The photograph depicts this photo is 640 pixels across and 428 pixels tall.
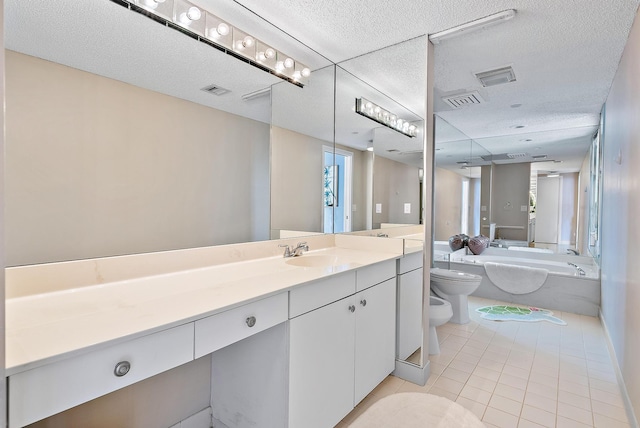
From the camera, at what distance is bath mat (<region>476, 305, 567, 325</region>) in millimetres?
3342

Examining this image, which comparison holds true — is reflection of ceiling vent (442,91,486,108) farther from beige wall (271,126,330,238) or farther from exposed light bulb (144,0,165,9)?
exposed light bulb (144,0,165,9)

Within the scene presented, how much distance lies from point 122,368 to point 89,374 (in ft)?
0.25

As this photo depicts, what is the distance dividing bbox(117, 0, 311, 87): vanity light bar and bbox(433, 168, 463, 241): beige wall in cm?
230

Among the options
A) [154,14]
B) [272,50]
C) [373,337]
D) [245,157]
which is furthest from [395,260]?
[154,14]

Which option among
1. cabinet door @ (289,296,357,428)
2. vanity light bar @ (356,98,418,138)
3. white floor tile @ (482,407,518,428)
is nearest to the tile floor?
white floor tile @ (482,407,518,428)

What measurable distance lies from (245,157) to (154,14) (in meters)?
0.80

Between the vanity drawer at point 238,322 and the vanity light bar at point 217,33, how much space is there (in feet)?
4.55

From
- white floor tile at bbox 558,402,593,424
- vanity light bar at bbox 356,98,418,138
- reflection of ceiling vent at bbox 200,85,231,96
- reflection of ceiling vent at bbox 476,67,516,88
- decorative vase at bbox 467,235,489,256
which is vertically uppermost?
reflection of ceiling vent at bbox 476,67,516,88

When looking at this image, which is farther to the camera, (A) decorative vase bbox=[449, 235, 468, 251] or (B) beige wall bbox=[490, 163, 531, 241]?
(B) beige wall bbox=[490, 163, 531, 241]

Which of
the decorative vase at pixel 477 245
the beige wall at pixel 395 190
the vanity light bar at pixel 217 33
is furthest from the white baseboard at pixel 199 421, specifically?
the decorative vase at pixel 477 245

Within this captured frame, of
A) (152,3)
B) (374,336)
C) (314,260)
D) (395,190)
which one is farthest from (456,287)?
(152,3)

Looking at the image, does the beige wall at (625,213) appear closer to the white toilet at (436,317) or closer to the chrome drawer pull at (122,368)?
the white toilet at (436,317)

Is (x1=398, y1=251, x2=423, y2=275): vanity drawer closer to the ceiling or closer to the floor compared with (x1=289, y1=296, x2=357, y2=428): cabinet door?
closer to the ceiling

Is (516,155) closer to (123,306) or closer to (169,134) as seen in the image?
(169,134)
